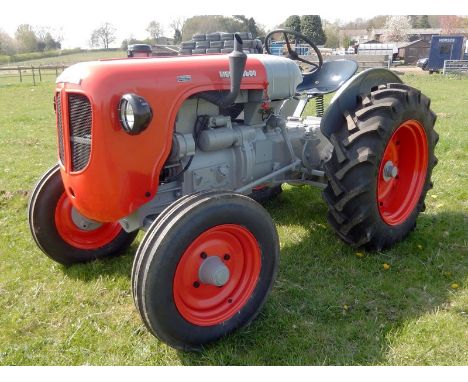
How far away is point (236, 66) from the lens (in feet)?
8.94

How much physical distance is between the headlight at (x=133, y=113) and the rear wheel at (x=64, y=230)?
1107mm

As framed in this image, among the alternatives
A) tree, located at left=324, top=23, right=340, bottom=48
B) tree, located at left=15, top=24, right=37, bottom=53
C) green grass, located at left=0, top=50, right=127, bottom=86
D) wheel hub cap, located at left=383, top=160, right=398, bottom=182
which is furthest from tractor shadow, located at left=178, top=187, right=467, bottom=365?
tree, located at left=324, top=23, right=340, bottom=48

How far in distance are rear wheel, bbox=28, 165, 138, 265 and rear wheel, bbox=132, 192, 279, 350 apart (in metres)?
1.17

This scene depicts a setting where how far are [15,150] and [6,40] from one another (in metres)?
35.6

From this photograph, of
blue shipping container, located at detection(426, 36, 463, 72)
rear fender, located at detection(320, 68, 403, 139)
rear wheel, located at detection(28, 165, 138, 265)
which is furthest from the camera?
blue shipping container, located at detection(426, 36, 463, 72)

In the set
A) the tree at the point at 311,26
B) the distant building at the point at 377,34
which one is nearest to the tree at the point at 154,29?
the tree at the point at 311,26

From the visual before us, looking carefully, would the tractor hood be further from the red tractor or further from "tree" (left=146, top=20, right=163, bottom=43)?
"tree" (left=146, top=20, right=163, bottom=43)

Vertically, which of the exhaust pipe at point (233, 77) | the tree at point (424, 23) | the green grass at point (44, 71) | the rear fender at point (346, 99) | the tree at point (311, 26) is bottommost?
the green grass at point (44, 71)

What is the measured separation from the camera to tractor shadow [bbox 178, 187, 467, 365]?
2514mm

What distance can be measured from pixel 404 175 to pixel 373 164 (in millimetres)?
843

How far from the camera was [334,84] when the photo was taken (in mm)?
4328

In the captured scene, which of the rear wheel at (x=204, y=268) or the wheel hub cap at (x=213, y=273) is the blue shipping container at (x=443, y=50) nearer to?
the rear wheel at (x=204, y=268)

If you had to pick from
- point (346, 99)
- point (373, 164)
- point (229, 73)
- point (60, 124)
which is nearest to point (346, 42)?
point (346, 99)

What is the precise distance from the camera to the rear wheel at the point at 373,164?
3270 millimetres
